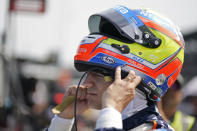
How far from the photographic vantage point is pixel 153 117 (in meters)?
2.17

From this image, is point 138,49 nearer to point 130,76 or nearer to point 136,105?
point 130,76

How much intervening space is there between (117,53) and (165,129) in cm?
59

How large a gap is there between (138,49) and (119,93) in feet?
1.32

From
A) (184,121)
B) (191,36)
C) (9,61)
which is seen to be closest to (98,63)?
(184,121)

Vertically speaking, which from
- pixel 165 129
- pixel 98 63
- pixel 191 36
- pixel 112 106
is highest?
pixel 98 63

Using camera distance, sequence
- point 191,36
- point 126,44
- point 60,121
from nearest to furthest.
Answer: point 126,44
point 60,121
point 191,36

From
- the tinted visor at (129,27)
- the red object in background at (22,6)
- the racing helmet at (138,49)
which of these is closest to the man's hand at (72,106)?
the racing helmet at (138,49)

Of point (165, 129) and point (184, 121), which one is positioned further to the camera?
point (184, 121)

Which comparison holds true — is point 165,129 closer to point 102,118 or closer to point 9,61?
point 102,118

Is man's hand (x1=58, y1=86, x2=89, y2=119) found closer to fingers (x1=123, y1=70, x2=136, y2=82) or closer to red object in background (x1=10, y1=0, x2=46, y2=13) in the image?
fingers (x1=123, y1=70, x2=136, y2=82)

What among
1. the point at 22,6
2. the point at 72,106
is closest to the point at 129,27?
the point at 72,106

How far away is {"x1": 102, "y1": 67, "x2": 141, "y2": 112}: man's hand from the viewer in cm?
193

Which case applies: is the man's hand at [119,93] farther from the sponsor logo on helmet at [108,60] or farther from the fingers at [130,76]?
the sponsor logo on helmet at [108,60]

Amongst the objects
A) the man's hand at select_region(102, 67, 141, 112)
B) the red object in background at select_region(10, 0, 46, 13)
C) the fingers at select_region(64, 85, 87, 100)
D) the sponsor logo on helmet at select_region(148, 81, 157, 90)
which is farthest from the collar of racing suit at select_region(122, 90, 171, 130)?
the red object in background at select_region(10, 0, 46, 13)
